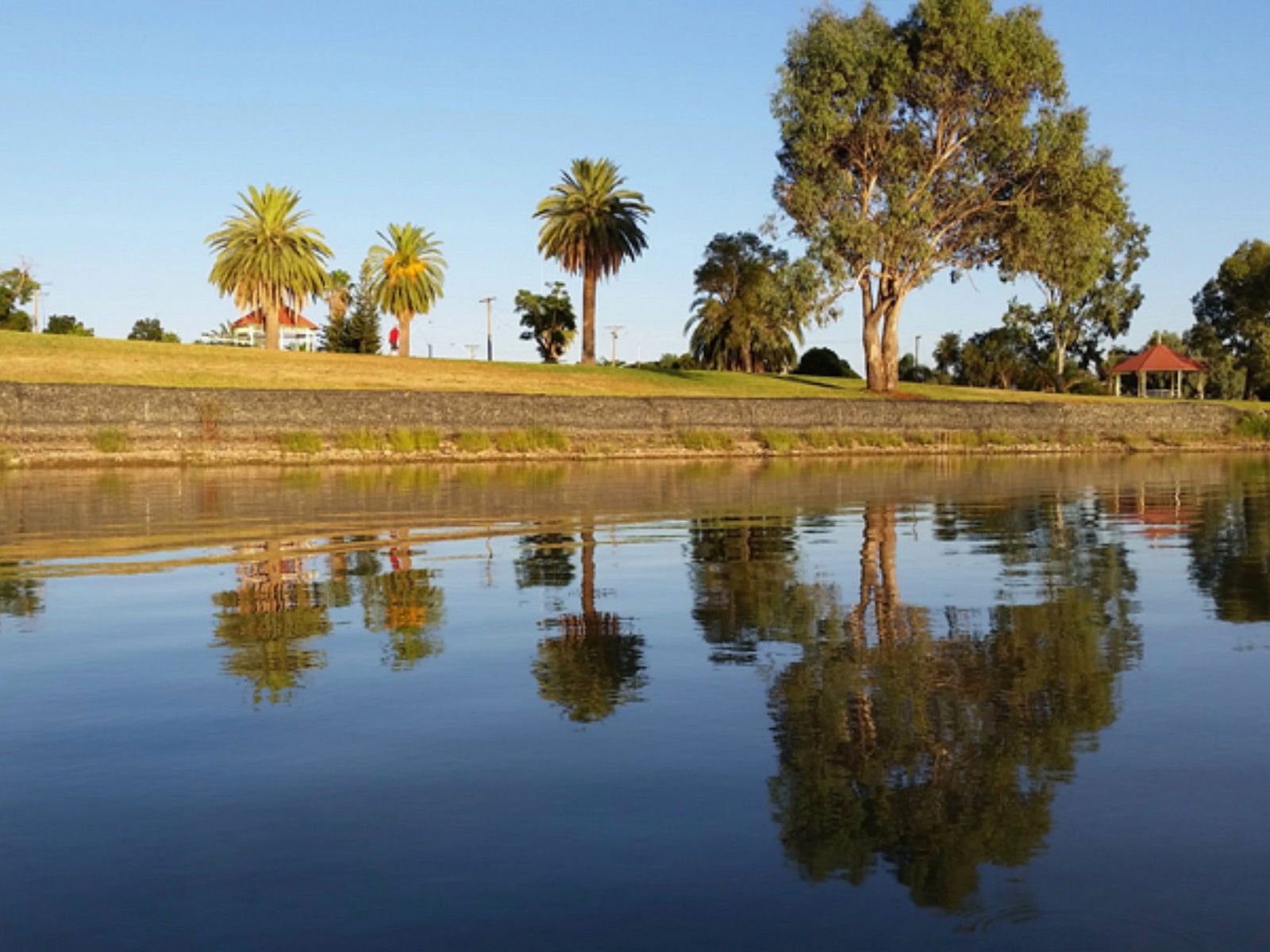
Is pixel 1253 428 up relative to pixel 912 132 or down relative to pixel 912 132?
down

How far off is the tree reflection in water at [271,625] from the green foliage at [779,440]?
105 ft

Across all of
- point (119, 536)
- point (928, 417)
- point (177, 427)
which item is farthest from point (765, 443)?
point (119, 536)

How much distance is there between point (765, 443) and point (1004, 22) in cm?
2463

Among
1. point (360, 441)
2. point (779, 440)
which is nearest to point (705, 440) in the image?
point (779, 440)

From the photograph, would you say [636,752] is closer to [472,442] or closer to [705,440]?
[472,442]

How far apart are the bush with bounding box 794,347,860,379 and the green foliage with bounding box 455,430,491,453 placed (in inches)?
2122

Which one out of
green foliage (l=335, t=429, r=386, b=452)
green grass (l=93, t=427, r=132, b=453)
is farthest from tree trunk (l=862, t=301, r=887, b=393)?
green grass (l=93, t=427, r=132, b=453)

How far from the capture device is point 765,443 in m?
44.5

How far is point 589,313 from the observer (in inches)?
3329

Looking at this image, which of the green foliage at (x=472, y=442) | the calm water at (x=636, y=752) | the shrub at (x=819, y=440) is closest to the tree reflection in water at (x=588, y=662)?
the calm water at (x=636, y=752)

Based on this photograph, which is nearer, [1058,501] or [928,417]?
[1058,501]

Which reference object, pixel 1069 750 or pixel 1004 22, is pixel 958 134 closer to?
pixel 1004 22

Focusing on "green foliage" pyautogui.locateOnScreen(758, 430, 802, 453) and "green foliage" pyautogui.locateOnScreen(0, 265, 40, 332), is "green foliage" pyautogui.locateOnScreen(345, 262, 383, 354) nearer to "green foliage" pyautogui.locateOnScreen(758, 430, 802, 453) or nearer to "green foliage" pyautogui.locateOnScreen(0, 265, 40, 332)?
"green foliage" pyautogui.locateOnScreen(0, 265, 40, 332)

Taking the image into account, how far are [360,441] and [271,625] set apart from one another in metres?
29.9
